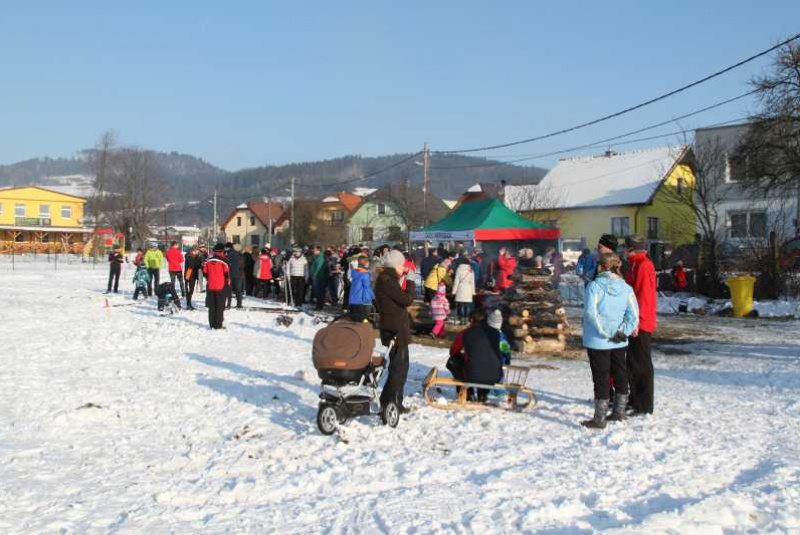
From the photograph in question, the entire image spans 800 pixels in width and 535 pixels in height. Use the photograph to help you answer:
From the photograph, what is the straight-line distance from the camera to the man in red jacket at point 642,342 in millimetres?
7660

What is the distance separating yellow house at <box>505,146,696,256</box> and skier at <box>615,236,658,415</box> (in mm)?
36803

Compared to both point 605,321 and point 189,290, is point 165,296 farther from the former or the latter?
point 605,321

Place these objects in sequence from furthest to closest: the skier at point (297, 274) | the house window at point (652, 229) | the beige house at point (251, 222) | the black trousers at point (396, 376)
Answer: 1. the beige house at point (251, 222)
2. the house window at point (652, 229)
3. the skier at point (297, 274)
4. the black trousers at point (396, 376)

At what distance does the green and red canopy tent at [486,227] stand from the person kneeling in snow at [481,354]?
49.8ft

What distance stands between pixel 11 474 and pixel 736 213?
116ft

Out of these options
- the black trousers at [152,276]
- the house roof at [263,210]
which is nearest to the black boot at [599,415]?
the black trousers at [152,276]

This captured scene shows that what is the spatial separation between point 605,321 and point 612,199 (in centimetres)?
4121

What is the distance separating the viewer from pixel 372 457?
6.27 meters

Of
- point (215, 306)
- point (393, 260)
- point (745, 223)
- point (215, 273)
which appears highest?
point (745, 223)

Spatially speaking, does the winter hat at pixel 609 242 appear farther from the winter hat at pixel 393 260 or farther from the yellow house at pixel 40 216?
the yellow house at pixel 40 216

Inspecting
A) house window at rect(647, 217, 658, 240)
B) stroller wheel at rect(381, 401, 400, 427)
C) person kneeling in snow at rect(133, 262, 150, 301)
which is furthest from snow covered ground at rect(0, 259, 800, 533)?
house window at rect(647, 217, 658, 240)

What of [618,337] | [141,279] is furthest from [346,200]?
[618,337]

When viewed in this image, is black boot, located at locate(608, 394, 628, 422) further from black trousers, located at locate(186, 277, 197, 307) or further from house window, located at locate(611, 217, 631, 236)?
house window, located at locate(611, 217, 631, 236)

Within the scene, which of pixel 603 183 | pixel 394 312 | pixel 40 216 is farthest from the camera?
pixel 40 216
